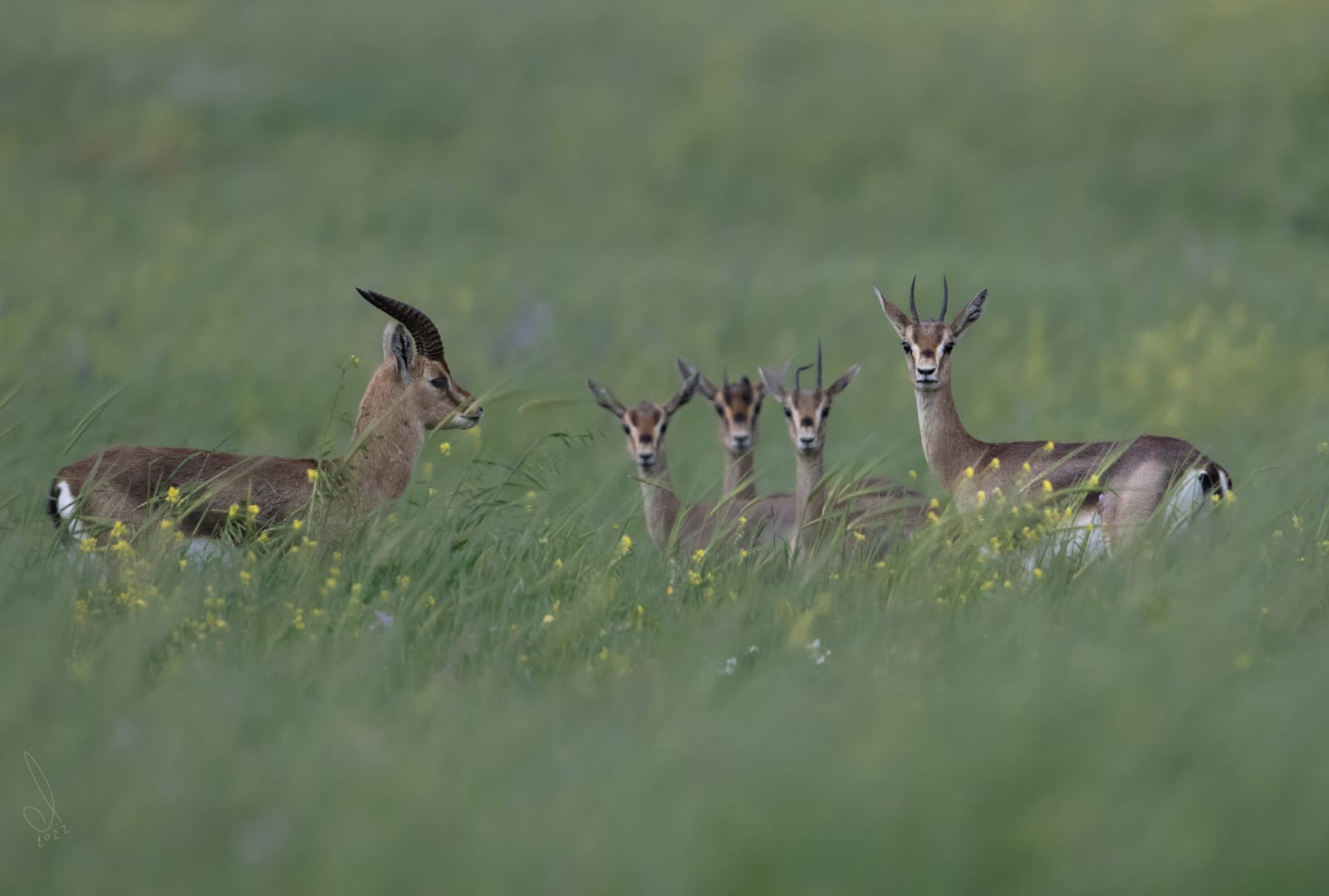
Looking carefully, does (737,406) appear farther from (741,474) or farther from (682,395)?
(741,474)

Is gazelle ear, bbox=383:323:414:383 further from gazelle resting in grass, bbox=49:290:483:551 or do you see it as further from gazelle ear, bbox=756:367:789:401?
gazelle ear, bbox=756:367:789:401

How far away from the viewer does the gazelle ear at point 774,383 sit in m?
Result: 8.87

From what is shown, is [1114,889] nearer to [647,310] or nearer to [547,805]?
[547,805]

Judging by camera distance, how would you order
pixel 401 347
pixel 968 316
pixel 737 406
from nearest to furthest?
pixel 401 347
pixel 968 316
pixel 737 406

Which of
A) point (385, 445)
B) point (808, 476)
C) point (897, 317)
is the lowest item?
point (385, 445)

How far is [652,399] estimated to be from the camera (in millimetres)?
17500

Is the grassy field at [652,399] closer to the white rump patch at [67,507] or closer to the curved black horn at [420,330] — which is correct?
the white rump patch at [67,507]

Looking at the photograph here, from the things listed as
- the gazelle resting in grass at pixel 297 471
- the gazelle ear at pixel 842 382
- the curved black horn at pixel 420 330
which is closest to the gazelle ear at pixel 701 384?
the gazelle ear at pixel 842 382

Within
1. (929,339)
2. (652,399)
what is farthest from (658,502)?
(652,399)

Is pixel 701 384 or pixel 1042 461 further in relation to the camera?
pixel 701 384

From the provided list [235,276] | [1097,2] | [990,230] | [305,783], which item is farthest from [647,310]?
[1097,2]

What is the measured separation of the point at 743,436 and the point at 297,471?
8.99 feet
